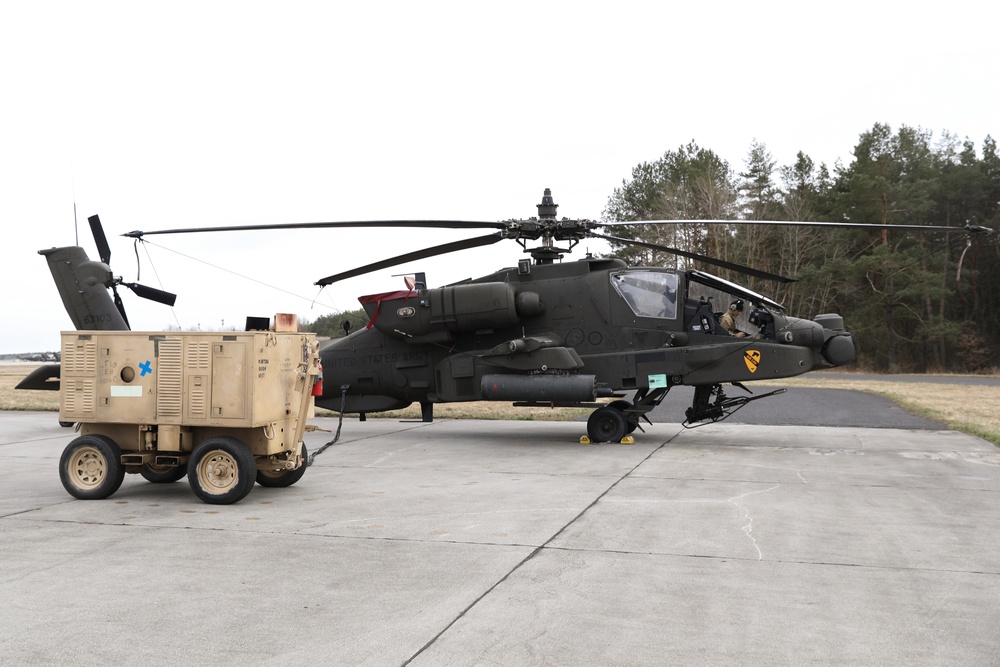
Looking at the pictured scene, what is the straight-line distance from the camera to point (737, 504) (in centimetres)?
762

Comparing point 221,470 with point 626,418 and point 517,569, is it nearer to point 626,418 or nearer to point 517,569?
point 517,569

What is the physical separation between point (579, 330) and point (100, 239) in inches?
284

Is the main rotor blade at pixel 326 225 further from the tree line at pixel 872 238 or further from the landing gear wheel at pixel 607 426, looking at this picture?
the tree line at pixel 872 238

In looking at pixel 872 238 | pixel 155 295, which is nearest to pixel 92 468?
pixel 155 295

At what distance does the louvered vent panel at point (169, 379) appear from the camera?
779cm

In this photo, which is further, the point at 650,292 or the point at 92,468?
the point at 650,292

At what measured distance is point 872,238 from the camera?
46.6m

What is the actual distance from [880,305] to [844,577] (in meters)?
44.1

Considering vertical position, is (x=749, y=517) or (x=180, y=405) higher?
(x=180, y=405)

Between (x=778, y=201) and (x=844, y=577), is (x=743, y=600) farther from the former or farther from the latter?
(x=778, y=201)

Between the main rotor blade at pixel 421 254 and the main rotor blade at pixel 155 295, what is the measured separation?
2.98 meters

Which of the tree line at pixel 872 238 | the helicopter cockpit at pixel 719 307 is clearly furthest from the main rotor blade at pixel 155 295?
the tree line at pixel 872 238

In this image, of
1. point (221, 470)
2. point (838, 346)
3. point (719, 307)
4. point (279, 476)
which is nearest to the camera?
point (221, 470)

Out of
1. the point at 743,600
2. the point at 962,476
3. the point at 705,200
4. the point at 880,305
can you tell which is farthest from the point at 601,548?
the point at 880,305
